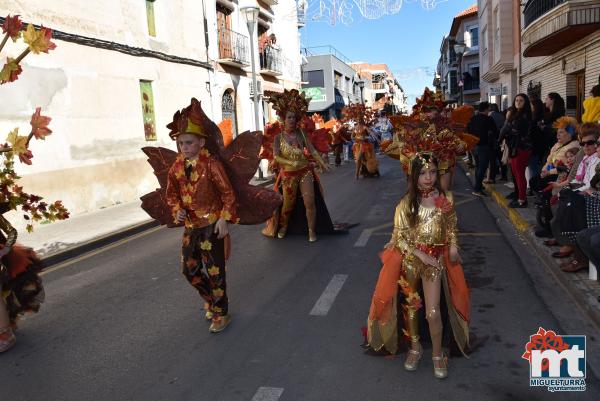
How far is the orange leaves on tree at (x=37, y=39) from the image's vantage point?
146 inches

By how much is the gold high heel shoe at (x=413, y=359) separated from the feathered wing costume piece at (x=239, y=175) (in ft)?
6.26

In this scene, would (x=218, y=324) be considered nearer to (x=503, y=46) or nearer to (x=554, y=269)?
(x=554, y=269)

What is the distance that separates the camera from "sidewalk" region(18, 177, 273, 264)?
806cm

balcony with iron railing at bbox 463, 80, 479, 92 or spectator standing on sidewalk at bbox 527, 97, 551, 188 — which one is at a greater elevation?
balcony with iron railing at bbox 463, 80, 479, 92

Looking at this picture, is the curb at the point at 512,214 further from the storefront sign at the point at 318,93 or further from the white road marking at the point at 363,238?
the storefront sign at the point at 318,93

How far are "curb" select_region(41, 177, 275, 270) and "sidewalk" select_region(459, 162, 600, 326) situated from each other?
3791 mm

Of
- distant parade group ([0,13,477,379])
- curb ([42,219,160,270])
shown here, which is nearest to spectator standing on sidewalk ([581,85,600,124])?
distant parade group ([0,13,477,379])

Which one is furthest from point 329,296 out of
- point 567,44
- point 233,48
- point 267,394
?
point 233,48

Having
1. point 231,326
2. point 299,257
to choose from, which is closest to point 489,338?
point 231,326

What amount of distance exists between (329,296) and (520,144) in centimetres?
529

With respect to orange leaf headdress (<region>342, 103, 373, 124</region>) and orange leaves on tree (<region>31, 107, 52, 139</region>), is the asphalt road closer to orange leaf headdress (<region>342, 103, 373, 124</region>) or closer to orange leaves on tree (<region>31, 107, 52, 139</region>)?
orange leaves on tree (<region>31, 107, 52, 139</region>)

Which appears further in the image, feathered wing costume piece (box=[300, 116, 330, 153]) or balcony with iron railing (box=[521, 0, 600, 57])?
balcony with iron railing (box=[521, 0, 600, 57])

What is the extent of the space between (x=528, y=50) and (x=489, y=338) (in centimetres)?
1426

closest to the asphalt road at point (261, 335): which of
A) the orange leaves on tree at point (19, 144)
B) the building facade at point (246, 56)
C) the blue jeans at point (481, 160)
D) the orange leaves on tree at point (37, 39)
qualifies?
the orange leaves on tree at point (19, 144)
